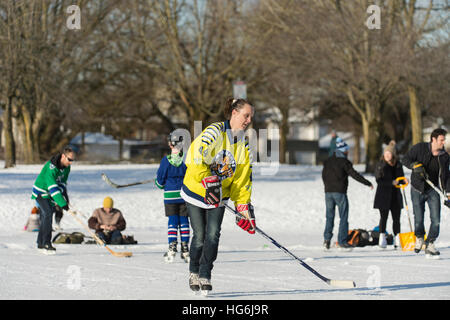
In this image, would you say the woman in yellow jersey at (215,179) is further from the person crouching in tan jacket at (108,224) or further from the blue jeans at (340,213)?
the person crouching in tan jacket at (108,224)

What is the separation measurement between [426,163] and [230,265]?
310cm

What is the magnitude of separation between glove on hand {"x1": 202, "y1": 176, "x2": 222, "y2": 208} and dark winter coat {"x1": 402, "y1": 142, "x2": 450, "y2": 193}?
4.61 meters

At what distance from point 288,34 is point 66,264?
21.2 m

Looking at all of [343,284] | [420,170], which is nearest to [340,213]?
[420,170]

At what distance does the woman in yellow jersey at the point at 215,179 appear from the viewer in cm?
669

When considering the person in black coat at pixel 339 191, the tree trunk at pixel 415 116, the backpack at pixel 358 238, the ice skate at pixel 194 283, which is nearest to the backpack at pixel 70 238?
the person in black coat at pixel 339 191

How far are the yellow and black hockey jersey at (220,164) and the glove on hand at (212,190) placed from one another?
0.10 meters

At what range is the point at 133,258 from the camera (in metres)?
10.5

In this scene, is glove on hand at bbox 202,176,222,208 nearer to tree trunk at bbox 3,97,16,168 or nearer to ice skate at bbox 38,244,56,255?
ice skate at bbox 38,244,56,255

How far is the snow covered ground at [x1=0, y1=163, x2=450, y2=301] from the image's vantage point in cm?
737

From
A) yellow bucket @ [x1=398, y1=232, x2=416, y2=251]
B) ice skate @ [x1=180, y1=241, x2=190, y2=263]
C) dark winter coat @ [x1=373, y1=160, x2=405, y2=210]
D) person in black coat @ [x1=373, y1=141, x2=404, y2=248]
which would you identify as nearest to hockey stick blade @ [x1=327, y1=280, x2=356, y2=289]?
ice skate @ [x1=180, y1=241, x2=190, y2=263]

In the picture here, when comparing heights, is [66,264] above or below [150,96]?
below
